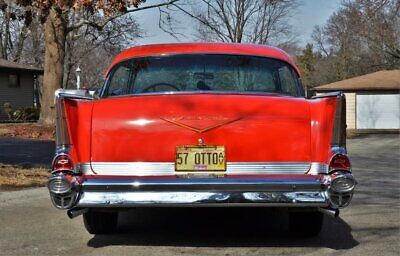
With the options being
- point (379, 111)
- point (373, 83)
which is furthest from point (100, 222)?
point (373, 83)

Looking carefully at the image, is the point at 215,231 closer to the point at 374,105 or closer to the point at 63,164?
the point at 63,164

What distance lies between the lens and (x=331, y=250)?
516 centimetres

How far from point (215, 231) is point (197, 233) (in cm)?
20

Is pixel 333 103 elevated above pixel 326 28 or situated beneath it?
situated beneath

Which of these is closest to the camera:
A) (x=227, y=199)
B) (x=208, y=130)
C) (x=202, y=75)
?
(x=227, y=199)

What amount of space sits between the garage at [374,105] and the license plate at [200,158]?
32824 mm

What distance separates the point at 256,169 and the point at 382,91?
3415 cm

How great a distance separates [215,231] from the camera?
593 cm

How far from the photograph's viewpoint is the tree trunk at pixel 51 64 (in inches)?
885

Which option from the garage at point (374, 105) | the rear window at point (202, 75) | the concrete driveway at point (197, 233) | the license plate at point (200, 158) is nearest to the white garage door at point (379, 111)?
the garage at point (374, 105)

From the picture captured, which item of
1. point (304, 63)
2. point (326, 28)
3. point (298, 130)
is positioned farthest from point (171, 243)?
point (304, 63)

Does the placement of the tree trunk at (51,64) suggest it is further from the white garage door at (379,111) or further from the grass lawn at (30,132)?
the white garage door at (379,111)

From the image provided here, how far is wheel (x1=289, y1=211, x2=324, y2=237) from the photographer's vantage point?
5508 mm

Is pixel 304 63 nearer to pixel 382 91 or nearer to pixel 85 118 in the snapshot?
pixel 382 91
